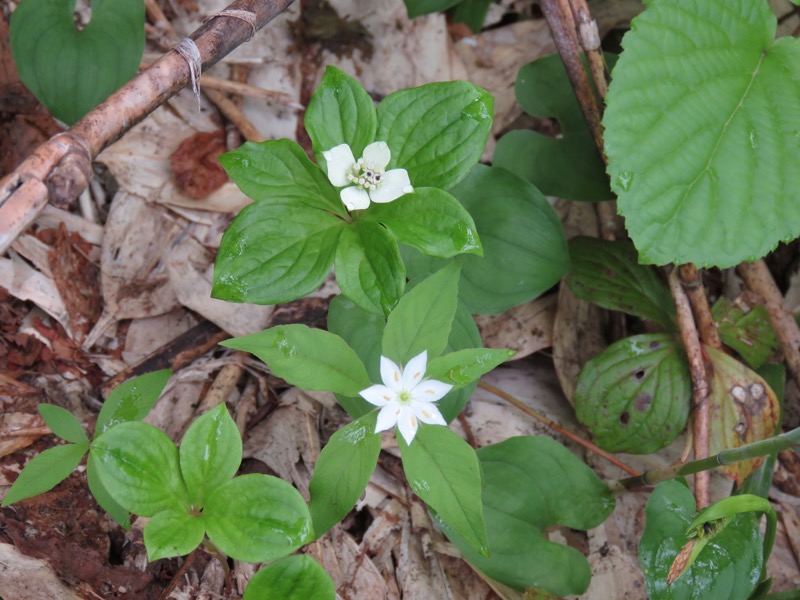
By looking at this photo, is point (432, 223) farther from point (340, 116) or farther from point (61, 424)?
point (61, 424)

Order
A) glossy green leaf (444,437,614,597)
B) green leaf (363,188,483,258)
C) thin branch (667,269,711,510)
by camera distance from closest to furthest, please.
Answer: green leaf (363,188,483,258)
glossy green leaf (444,437,614,597)
thin branch (667,269,711,510)

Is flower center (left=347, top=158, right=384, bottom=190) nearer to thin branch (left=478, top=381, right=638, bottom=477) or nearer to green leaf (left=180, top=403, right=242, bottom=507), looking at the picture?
green leaf (left=180, top=403, right=242, bottom=507)

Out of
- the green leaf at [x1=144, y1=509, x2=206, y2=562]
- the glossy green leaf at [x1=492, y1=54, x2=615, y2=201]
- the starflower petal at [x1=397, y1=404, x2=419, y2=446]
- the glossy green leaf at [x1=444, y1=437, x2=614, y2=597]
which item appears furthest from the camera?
the glossy green leaf at [x1=492, y1=54, x2=615, y2=201]

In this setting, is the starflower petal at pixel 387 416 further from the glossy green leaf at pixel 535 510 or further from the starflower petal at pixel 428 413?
the glossy green leaf at pixel 535 510

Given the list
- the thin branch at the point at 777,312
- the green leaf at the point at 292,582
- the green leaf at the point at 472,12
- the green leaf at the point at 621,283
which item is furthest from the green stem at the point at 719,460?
the green leaf at the point at 472,12

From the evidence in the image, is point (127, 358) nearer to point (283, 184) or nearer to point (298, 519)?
point (283, 184)

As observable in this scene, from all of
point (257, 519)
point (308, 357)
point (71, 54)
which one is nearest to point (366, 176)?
point (308, 357)

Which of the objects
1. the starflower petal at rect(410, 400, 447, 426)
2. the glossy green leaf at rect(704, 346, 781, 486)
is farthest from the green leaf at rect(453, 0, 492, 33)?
the starflower petal at rect(410, 400, 447, 426)
